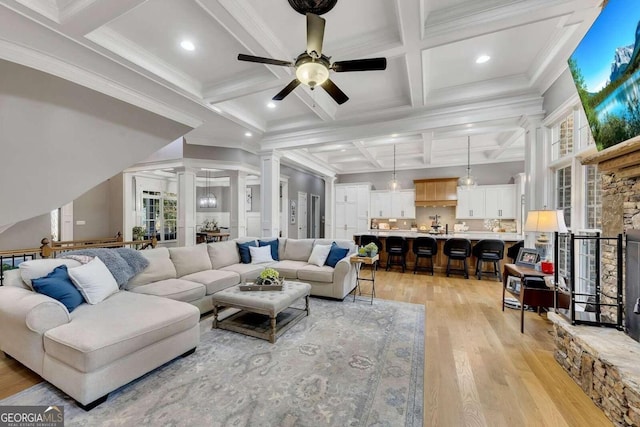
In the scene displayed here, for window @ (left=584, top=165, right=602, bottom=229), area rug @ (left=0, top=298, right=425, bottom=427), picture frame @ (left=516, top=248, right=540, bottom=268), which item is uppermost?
window @ (left=584, top=165, right=602, bottom=229)

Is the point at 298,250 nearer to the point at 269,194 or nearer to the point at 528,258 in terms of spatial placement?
the point at 269,194

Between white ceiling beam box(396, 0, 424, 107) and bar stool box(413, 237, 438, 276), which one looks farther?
bar stool box(413, 237, 438, 276)

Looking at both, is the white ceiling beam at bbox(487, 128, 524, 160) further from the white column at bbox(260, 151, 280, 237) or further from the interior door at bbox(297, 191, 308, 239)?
the interior door at bbox(297, 191, 308, 239)

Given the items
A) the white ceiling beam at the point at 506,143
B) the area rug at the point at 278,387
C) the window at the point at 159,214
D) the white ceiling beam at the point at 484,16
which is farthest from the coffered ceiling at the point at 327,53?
the window at the point at 159,214

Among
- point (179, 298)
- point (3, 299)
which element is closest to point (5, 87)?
point (3, 299)

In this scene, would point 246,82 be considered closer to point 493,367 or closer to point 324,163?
point 493,367

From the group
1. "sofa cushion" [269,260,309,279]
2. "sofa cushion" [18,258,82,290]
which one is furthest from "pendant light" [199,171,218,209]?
Answer: "sofa cushion" [18,258,82,290]

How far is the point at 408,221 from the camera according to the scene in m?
8.18

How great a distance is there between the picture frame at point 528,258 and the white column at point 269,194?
4.27 metres

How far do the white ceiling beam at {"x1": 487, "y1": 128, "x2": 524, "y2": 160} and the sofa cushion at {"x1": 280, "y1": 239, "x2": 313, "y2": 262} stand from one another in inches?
170

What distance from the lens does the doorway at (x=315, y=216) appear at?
9.41 metres

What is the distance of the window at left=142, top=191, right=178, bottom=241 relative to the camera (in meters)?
8.59

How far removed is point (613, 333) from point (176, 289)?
400 centimetres

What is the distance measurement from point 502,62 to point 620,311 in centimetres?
275
